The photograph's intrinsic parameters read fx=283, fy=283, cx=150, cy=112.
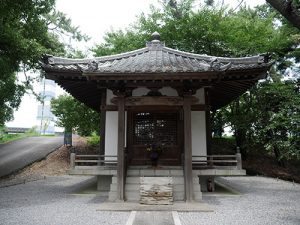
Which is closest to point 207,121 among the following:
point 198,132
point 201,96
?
point 198,132

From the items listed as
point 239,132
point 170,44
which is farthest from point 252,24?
point 239,132

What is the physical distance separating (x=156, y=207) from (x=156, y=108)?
3779mm

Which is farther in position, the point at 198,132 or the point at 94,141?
the point at 94,141

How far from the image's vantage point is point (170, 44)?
1880 cm

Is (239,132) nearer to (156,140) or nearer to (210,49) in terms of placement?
(210,49)

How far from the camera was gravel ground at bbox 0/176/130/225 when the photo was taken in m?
6.59

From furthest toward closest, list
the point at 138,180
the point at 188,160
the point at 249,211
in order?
1. the point at 138,180
2. the point at 188,160
3. the point at 249,211

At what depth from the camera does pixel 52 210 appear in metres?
7.71

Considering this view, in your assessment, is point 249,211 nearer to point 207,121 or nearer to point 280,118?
point 207,121

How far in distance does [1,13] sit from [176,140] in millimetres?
7635

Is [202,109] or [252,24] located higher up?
[252,24]

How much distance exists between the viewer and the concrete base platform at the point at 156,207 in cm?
761

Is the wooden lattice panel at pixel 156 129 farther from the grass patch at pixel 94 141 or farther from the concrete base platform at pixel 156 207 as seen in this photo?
the grass patch at pixel 94 141

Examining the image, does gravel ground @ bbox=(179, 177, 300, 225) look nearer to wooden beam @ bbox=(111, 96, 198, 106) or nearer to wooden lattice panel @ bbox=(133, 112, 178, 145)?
wooden lattice panel @ bbox=(133, 112, 178, 145)
